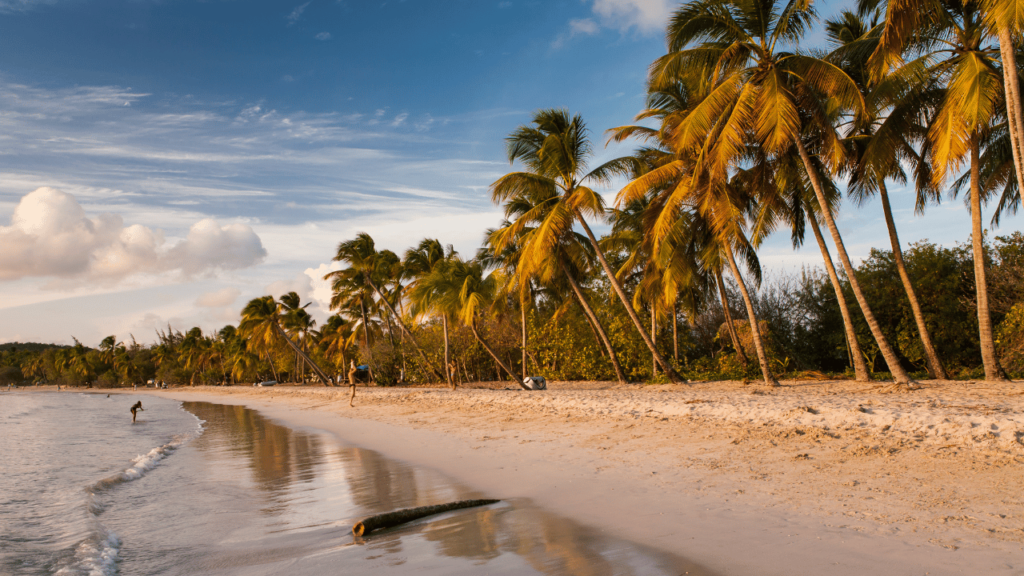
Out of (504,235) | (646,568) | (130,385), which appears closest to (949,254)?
(504,235)

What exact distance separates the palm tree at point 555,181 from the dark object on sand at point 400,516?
10.6 metres

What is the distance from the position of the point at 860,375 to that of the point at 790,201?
501 cm

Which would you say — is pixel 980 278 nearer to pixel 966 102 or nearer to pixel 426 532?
pixel 966 102

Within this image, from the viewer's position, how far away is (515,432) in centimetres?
993

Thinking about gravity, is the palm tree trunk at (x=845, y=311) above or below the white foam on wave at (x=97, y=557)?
above

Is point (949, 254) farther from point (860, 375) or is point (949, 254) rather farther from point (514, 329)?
point (514, 329)

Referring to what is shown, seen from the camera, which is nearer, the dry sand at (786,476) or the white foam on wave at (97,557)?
the dry sand at (786,476)

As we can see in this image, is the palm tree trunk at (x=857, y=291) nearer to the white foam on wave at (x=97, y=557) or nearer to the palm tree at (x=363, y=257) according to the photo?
the white foam on wave at (x=97, y=557)

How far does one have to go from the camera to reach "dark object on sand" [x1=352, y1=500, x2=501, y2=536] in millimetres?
4522

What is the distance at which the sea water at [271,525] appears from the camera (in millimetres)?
3873

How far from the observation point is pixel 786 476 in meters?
5.36

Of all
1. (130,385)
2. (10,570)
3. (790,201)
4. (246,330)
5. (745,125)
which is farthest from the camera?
(130,385)

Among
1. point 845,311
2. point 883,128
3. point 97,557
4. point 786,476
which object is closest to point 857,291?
point 845,311

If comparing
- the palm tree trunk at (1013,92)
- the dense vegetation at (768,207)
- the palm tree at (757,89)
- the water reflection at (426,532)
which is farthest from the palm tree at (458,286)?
the palm tree trunk at (1013,92)
